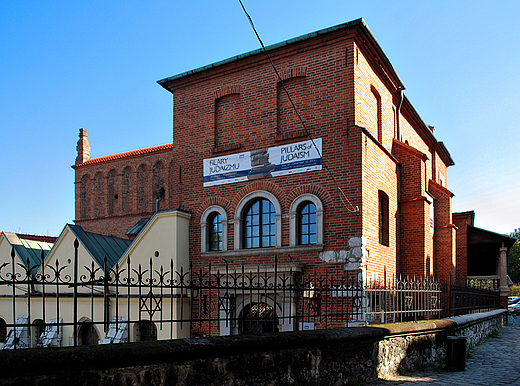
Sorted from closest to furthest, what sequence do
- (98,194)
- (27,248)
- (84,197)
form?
(27,248)
(98,194)
(84,197)

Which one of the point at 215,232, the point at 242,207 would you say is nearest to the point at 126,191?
the point at 215,232

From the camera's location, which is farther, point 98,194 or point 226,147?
point 98,194

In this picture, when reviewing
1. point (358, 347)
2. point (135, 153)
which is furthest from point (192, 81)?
point (135, 153)

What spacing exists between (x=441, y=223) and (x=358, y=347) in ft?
45.4

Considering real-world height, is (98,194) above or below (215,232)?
above

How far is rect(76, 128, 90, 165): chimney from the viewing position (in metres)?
35.3

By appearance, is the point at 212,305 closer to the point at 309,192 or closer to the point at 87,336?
the point at 309,192

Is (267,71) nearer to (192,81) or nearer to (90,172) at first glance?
(192,81)

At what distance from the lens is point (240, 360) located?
17.9ft

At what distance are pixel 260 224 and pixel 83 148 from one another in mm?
25480

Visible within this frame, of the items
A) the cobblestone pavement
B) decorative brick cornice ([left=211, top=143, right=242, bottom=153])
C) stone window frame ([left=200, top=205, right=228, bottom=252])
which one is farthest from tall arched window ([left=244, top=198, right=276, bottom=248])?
the cobblestone pavement

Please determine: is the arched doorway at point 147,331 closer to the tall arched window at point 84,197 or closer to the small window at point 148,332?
the small window at point 148,332

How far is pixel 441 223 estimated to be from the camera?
63.9ft

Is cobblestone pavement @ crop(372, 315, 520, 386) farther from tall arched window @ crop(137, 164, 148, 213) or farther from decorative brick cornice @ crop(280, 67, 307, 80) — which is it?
tall arched window @ crop(137, 164, 148, 213)
